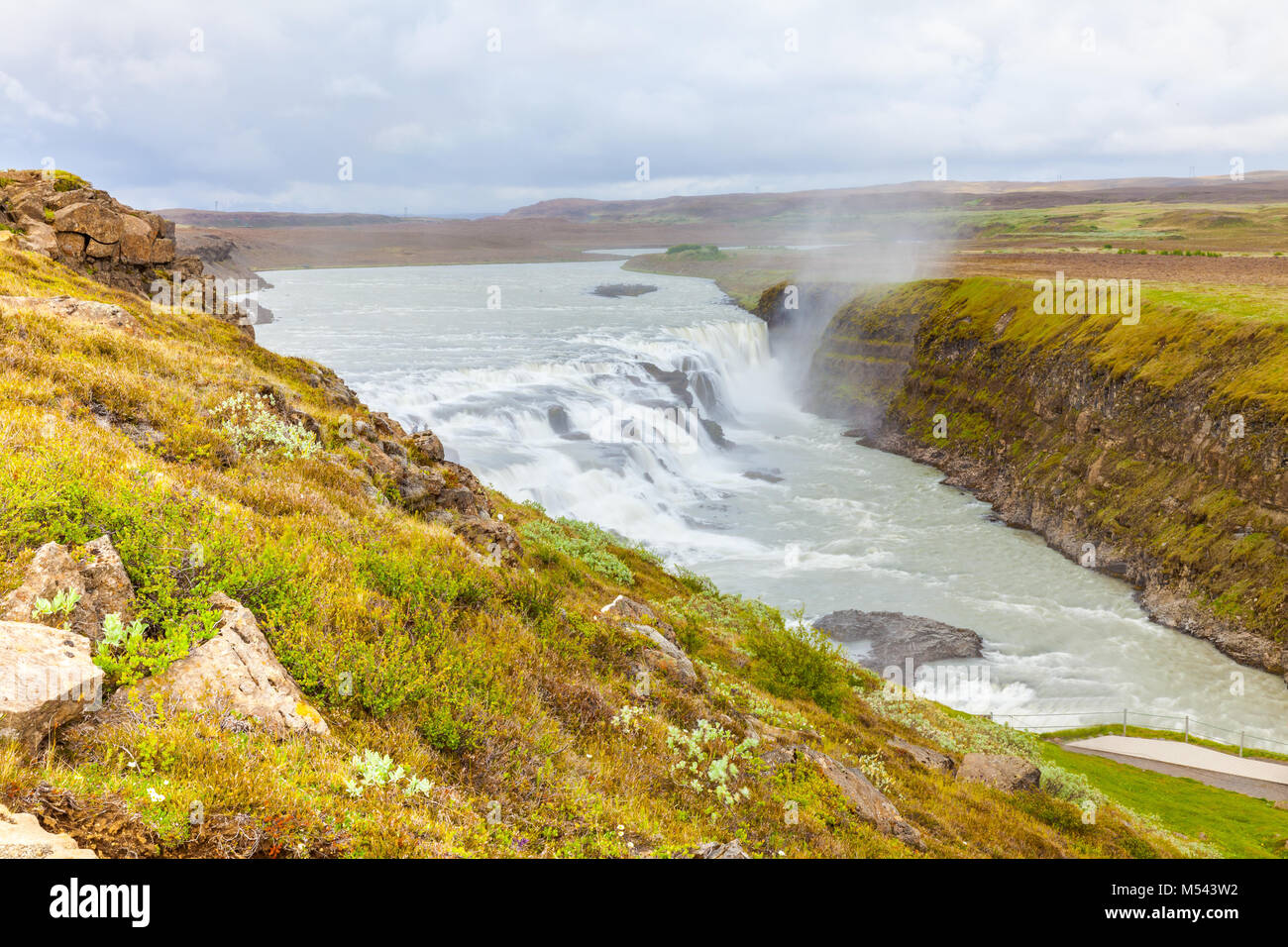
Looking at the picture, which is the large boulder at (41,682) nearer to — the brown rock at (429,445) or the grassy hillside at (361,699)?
the grassy hillside at (361,699)

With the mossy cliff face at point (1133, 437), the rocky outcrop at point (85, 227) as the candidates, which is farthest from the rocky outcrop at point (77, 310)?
the mossy cliff face at point (1133, 437)

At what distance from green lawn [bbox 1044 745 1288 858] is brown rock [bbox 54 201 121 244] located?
28.3 metres

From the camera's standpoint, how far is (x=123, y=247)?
20.0 m

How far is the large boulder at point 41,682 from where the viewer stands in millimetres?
3756

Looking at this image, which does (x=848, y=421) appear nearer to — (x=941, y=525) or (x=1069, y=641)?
(x=941, y=525)

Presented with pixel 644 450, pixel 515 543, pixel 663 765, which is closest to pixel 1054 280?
pixel 644 450

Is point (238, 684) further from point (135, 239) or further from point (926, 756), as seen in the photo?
point (135, 239)

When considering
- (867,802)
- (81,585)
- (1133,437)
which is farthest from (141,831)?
(1133,437)

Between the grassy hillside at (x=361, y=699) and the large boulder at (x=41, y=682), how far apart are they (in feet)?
0.49

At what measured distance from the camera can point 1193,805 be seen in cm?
1745

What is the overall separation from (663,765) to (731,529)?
27.8 metres

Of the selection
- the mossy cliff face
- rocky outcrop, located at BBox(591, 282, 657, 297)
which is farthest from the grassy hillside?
rocky outcrop, located at BBox(591, 282, 657, 297)

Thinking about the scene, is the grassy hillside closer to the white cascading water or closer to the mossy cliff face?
the white cascading water

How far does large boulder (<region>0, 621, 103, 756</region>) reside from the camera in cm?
376
